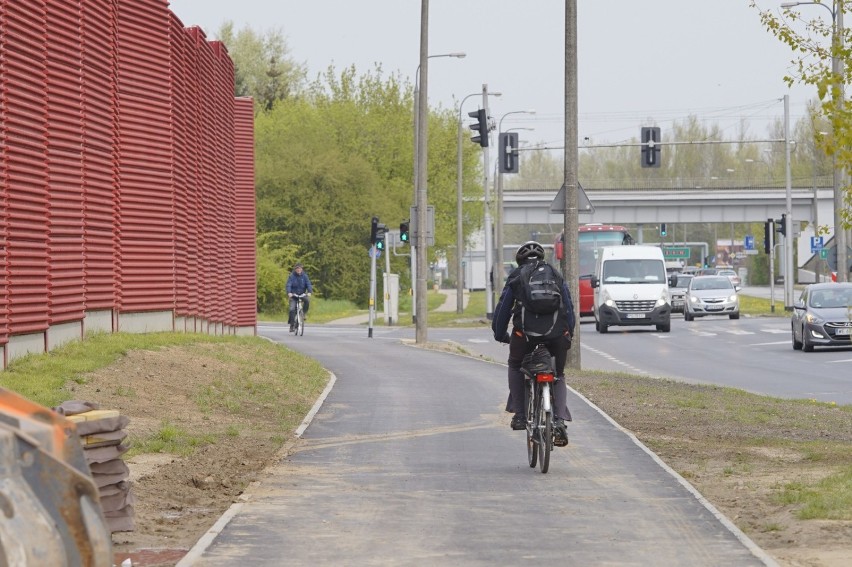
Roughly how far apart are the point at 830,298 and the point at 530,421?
2344cm

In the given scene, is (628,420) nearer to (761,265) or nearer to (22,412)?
(22,412)

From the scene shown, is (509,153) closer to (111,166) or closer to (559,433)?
(111,166)

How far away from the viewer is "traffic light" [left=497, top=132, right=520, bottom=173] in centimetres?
4579

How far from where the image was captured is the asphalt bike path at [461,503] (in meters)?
8.99

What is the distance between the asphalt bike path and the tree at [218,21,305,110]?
3147 inches

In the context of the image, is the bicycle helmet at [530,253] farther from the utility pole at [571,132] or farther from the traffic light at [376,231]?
the traffic light at [376,231]

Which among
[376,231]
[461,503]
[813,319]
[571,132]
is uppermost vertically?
[571,132]

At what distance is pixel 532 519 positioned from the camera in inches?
407

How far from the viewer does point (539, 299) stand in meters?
13.0

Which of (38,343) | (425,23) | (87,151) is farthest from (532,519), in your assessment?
(425,23)

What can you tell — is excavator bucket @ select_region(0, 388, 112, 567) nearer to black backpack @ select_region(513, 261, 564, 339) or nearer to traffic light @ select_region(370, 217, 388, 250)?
black backpack @ select_region(513, 261, 564, 339)

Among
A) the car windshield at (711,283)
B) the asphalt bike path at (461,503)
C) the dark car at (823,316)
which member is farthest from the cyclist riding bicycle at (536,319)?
the car windshield at (711,283)

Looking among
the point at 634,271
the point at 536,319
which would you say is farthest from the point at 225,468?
the point at 634,271

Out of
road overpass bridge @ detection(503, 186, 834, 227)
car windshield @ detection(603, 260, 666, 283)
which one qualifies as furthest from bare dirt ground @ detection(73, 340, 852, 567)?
road overpass bridge @ detection(503, 186, 834, 227)
